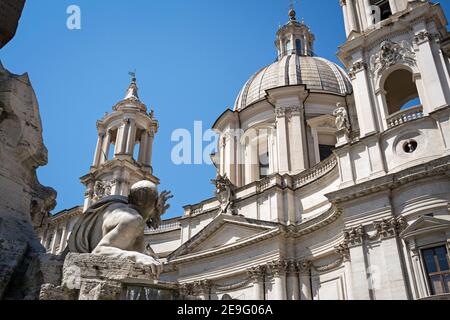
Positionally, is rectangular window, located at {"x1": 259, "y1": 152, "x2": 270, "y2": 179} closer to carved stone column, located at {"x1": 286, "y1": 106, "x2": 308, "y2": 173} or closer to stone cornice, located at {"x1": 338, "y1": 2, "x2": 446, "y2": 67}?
carved stone column, located at {"x1": 286, "y1": 106, "x2": 308, "y2": 173}

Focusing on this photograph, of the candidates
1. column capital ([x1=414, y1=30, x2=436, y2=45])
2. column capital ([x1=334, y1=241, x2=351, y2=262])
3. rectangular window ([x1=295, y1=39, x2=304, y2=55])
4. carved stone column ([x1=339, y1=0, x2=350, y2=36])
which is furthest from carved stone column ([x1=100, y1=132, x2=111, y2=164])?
column capital ([x1=414, y1=30, x2=436, y2=45])

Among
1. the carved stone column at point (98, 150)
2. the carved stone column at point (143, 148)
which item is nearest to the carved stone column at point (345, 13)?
the carved stone column at point (143, 148)

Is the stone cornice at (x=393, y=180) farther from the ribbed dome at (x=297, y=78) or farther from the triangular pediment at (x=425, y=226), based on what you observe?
the ribbed dome at (x=297, y=78)

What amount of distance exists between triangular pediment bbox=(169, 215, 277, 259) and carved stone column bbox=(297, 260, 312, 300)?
2.32m

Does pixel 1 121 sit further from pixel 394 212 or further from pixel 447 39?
pixel 447 39

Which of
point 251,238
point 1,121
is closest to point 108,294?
point 1,121

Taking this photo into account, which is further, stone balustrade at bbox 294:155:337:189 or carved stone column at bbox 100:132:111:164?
carved stone column at bbox 100:132:111:164

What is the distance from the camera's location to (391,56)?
1811cm

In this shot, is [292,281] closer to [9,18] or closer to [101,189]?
[101,189]

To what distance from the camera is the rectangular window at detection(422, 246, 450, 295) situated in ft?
43.4

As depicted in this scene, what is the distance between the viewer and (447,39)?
1686 centimetres

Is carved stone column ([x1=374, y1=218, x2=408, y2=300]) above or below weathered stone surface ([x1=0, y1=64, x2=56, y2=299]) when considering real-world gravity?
above

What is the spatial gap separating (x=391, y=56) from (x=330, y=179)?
19.2 ft

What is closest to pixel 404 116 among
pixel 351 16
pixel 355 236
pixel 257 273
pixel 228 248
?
pixel 355 236
